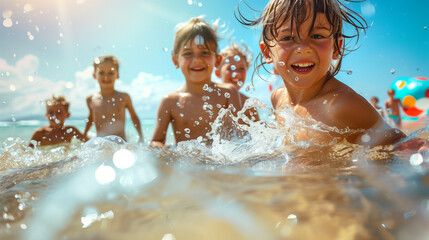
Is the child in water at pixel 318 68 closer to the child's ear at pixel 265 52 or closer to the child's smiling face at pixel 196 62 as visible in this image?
the child's ear at pixel 265 52

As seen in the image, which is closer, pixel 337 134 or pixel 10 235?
pixel 10 235

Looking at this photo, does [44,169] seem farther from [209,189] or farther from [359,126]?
[359,126]

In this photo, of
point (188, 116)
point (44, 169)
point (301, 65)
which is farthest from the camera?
point (188, 116)

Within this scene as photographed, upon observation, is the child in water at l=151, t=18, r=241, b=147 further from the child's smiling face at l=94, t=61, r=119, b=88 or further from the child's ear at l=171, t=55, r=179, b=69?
the child's smiling face at l=94, t=61, r=119, b=88

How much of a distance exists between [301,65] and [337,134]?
1.91 feet

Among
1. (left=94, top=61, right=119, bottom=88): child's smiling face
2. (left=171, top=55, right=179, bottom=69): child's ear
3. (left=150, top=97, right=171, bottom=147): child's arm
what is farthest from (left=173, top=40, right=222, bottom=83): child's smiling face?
(left=94, top=61, right=119, bottom=88): child's smiling face

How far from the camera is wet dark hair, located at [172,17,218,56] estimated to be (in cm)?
393

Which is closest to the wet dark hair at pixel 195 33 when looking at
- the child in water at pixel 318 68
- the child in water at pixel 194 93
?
the child in water at pixel 194 93

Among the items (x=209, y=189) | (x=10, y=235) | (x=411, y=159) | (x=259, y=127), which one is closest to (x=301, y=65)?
(x=259, y=127)

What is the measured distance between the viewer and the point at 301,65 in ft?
7.84

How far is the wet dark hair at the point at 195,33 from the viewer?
393 centimetres

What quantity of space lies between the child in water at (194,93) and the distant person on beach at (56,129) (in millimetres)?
2168

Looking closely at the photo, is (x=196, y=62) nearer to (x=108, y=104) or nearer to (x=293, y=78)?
(x=293, y=78)

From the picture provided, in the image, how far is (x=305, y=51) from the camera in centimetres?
231
